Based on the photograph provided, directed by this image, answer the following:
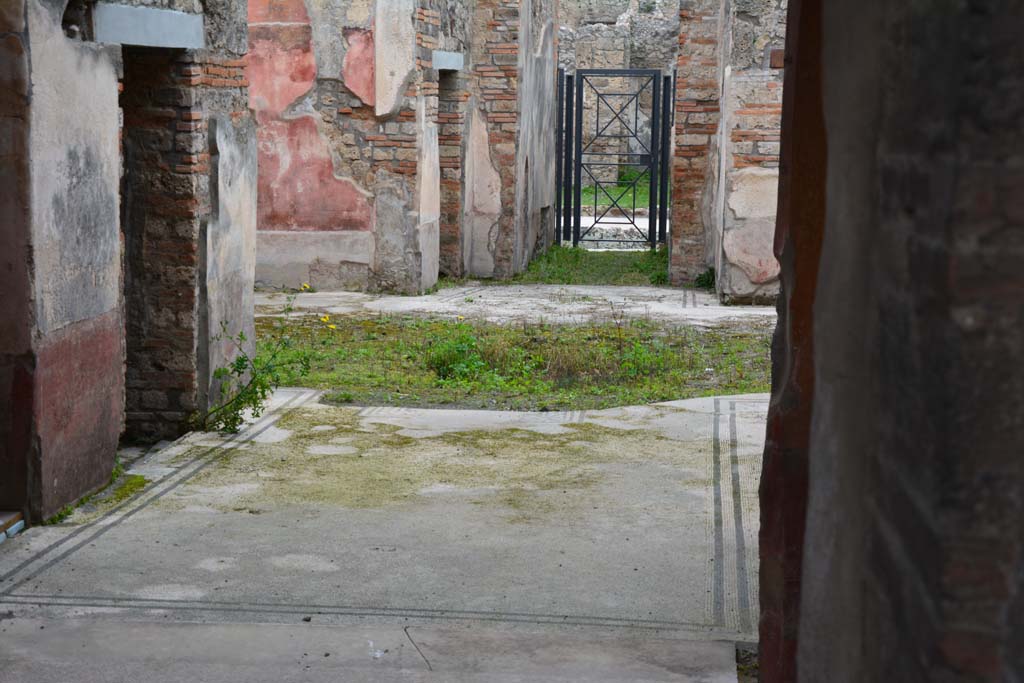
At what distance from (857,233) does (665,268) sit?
1192 cm

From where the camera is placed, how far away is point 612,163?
1828 cm

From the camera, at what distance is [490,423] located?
251 inches

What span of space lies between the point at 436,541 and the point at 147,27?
2.52 metres

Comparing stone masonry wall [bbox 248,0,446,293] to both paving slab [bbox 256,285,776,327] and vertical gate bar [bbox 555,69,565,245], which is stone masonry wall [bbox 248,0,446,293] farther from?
vertical gate bar [bbox 555,69,565,245]

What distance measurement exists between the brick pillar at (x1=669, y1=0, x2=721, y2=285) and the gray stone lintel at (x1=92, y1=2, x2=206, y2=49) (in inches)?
274

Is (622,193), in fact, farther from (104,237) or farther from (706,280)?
(104,237)

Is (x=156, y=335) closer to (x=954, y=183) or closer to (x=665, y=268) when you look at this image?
(x=954, y=183)

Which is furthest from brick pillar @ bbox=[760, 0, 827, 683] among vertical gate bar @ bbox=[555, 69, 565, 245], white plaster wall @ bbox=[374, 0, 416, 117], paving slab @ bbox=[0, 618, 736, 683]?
vertical gate bar @ bbox=[555, 69, 565, 245]

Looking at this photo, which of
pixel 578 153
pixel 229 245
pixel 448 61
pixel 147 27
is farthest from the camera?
pixel 578 153

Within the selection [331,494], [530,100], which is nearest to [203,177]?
[331,494]

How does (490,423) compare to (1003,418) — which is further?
(490,423)

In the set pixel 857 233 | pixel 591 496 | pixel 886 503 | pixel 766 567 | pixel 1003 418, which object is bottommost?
pixel 591 496

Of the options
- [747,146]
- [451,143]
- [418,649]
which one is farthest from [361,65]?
[418,649]

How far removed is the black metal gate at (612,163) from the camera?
15703 mm
